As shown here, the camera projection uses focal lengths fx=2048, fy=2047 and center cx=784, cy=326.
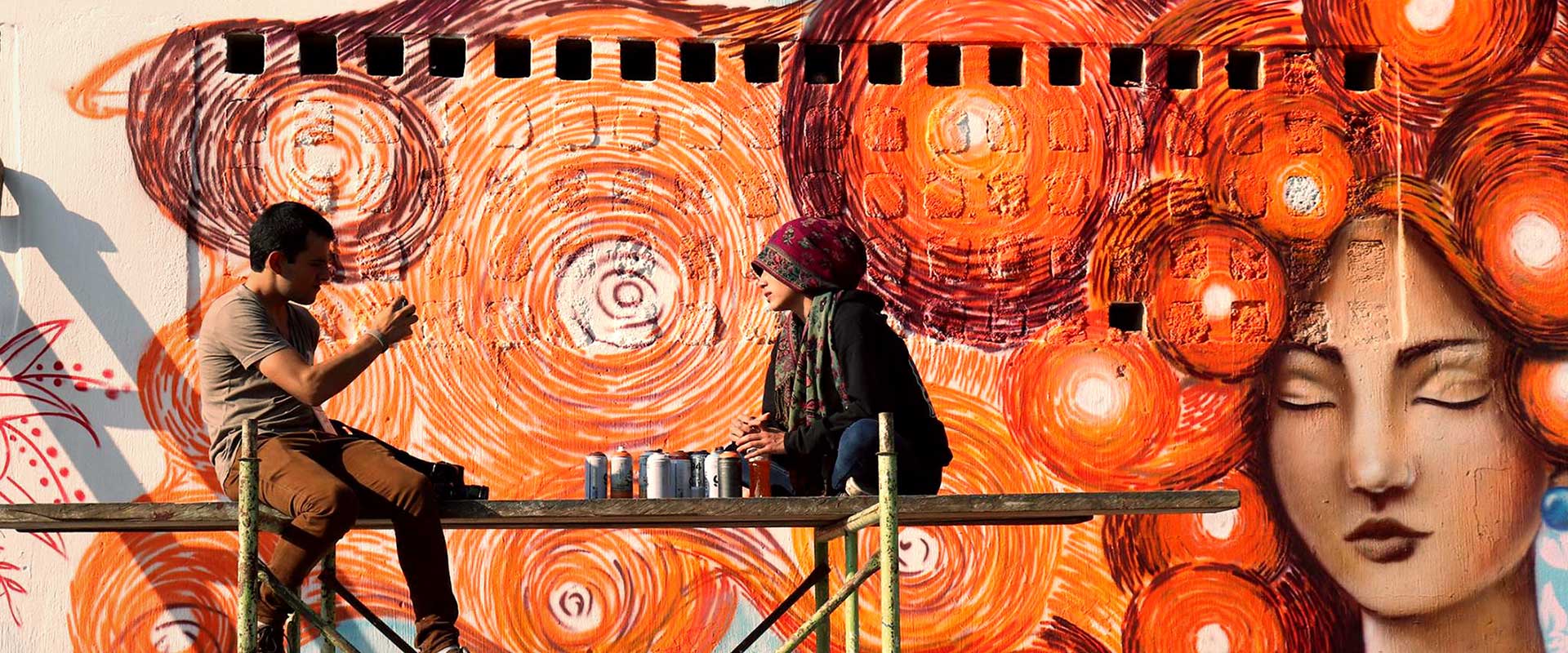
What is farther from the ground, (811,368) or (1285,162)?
(1285,162)

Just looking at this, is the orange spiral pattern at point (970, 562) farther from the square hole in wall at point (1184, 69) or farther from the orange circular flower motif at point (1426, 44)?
the orange circular flower motif at point (1426, 44)

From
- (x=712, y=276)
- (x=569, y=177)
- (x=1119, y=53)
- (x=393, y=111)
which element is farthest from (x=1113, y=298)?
(x=393, y=111)

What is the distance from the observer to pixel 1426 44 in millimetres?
9898

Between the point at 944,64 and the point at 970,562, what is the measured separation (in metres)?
2.38

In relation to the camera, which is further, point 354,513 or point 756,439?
point 756,439

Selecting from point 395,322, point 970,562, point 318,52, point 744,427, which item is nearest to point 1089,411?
point 970,562

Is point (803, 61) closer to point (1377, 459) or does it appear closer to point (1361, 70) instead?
point (1361, 70)

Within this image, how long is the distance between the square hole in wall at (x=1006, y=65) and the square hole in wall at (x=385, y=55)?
2793mm

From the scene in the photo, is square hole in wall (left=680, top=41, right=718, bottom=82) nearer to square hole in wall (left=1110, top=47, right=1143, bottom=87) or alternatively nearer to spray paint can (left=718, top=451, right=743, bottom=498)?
square hole in wall (left=1110, top=47, right=1143, bottom=87)

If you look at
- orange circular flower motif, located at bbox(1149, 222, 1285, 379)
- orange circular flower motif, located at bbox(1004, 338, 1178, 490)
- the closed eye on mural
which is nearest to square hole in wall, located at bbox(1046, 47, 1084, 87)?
the closed eye on mural

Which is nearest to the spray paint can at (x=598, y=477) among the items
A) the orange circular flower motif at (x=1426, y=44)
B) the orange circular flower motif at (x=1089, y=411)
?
the orange circular flower motif at (x=1089, y=411)

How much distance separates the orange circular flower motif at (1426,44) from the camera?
9867 millimetres

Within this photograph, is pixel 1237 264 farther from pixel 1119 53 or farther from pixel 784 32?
pixel 784 32

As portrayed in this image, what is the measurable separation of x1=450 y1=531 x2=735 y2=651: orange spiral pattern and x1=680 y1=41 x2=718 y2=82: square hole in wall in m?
2.17
